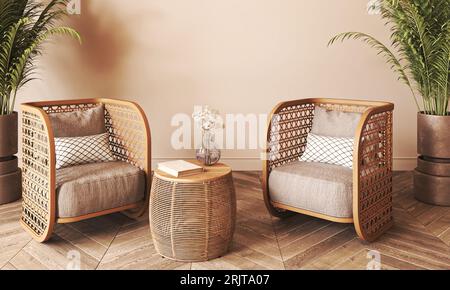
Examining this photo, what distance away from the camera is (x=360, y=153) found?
266cm

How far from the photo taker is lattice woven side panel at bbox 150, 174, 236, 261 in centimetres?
246

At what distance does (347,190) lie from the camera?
2686 mm

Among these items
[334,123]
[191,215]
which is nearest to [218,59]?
[334,123]

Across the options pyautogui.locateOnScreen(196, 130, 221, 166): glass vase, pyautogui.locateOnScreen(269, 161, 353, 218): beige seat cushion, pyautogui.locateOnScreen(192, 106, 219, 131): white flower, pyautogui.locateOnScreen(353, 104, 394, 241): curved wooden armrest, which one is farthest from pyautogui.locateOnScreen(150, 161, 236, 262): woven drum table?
pyautogui.locateOnScreen(353, 104, 394, 241): curved wooden armrest

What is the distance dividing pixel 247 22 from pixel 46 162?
7.93 ft

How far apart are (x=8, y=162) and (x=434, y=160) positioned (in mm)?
3226

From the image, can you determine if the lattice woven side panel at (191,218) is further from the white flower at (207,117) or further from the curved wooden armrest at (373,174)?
the curved wooden armrest at (373,174)

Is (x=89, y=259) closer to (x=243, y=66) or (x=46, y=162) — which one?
(x=46, y=162)

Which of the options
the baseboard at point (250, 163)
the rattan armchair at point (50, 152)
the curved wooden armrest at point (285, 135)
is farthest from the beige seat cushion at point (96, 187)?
the baseboard at point (250, 163)

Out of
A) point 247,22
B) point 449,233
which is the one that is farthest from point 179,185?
point 247,22

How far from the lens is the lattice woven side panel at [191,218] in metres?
2.46

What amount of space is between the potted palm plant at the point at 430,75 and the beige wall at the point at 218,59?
852 mm

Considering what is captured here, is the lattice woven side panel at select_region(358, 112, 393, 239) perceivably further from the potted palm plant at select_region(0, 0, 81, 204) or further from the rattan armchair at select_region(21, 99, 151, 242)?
the potted palm plant at select_region(0, 0, 81, 204)

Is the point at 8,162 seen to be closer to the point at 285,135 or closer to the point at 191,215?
the point at 191,215
